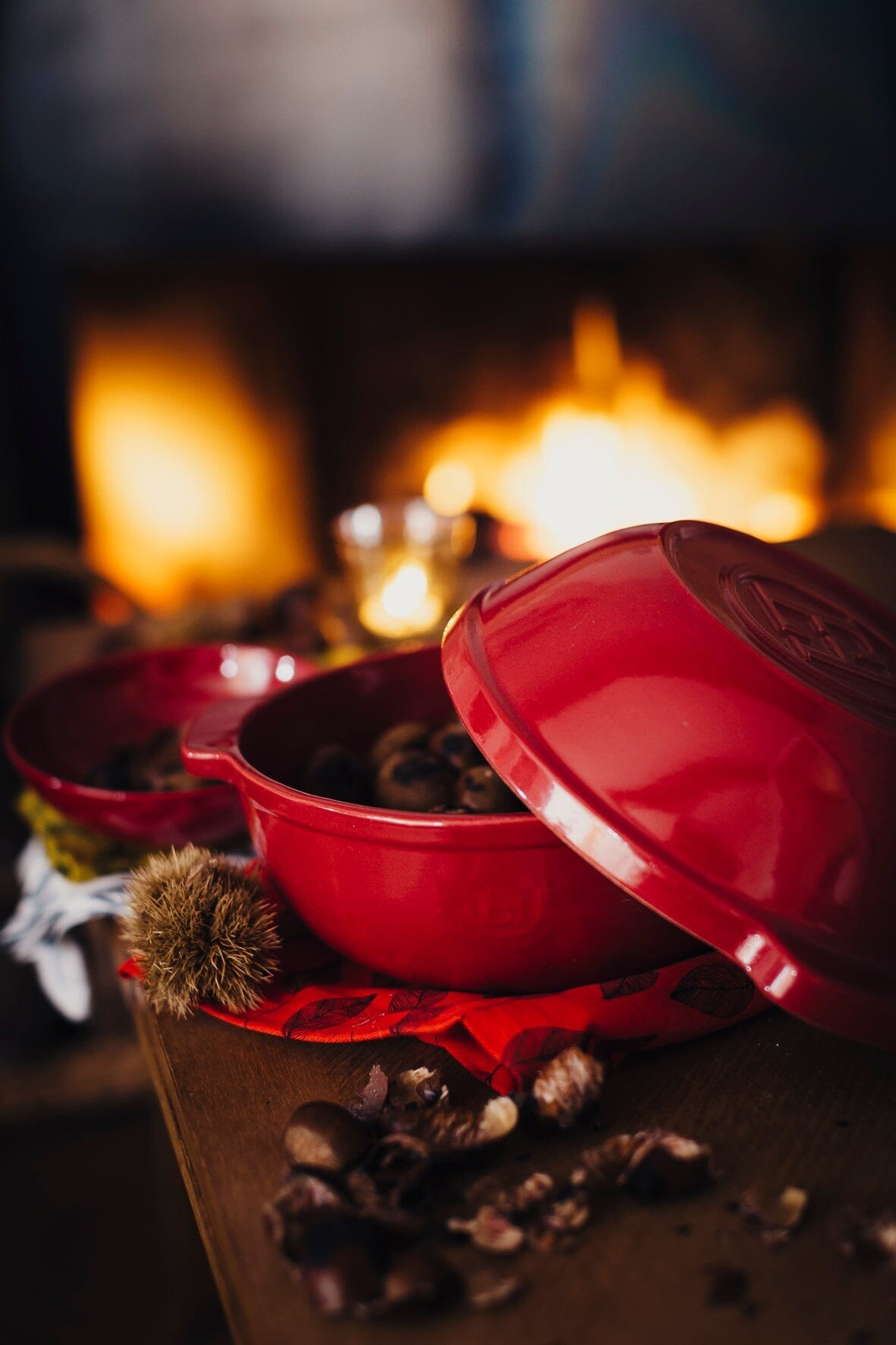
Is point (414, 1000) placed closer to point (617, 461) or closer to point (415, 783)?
point (415, 783)

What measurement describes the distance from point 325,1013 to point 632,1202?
0.16 meters

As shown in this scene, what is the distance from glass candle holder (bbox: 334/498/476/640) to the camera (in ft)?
3.53

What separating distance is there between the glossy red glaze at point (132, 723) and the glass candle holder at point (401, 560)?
0.32 metres

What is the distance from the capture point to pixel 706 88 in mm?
1438

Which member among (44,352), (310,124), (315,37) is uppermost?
(315,37)

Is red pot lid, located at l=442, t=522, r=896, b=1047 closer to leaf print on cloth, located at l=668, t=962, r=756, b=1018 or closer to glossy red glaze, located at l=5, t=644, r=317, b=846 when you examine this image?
leaf print on cloth, located at l=668, t=962, r=756, b=1018

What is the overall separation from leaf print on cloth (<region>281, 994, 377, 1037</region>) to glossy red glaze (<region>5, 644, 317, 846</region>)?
16 cm

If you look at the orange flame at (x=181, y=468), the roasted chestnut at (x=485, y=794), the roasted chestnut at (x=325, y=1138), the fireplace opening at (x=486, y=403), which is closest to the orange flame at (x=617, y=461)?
the fireplace opening at (x=486, y=403)

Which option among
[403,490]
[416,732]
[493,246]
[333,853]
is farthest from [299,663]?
[403,490]

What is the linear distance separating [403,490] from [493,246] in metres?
0.49

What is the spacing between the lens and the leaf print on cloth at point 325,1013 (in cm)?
47

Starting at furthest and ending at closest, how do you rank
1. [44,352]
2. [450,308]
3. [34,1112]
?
[450,308] → [44,352] → [34,1112]

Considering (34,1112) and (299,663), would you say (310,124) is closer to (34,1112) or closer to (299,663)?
(299,663)

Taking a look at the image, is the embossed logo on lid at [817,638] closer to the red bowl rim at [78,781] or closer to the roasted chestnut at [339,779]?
the roasted chestnut at [339,779]
